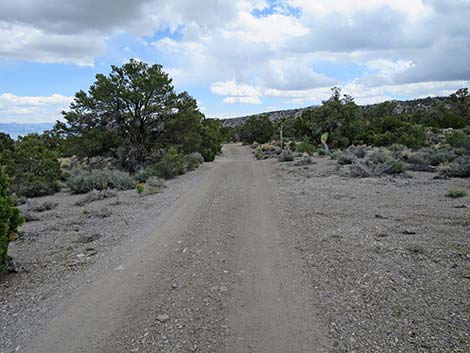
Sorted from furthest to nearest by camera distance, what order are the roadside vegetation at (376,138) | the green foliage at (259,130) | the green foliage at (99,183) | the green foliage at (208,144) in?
1. the green foliage at (259,130)
2. the green foliage at (208,144)
3. the roadside vegetation at (376,138)
4. the green foliage at (99,183)

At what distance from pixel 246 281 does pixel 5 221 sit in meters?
3.89

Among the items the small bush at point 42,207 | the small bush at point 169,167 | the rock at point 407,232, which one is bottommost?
the rock at point 407,232

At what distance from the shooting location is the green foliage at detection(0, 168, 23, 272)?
211 inches

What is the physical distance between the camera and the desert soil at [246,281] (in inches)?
149

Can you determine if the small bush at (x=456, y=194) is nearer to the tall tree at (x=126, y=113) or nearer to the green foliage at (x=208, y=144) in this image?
the tall tree at (x=126, y=113)

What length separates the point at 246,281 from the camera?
515 cm

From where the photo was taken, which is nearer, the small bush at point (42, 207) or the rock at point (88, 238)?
the rock at point (88, 238)

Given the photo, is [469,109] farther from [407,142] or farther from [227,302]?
[227,302]

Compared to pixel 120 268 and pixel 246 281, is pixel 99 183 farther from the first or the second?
pixel 246 281

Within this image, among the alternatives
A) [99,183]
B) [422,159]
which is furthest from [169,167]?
[422,159]

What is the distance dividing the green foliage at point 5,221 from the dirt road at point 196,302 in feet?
4.92

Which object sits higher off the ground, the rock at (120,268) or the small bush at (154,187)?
the small bush at (154,187)

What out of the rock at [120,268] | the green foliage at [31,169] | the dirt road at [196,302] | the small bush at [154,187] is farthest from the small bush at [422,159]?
the green foliage at [31,169]

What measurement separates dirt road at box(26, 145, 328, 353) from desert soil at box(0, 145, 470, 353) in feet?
0.06
